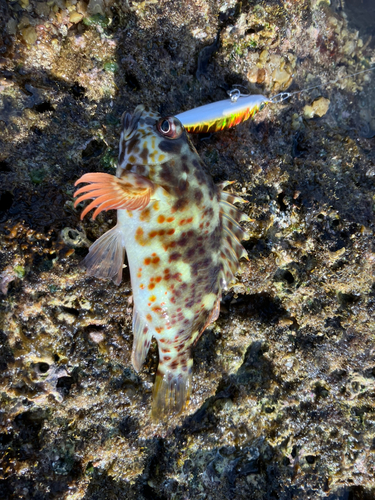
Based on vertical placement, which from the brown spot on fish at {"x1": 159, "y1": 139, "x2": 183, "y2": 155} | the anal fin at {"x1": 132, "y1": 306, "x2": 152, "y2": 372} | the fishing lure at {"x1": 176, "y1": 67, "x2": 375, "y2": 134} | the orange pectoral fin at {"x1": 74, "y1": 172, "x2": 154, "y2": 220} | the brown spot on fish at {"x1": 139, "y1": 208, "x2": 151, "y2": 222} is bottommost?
the anal fin at {"x1": 132, "y1": 306, "x2": 152, "y2": 372}

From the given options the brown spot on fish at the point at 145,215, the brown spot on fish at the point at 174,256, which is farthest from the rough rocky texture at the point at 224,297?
the brown spot on fish at the point at 174,256

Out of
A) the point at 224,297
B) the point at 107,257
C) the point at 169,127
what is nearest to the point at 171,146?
the point at 169,127

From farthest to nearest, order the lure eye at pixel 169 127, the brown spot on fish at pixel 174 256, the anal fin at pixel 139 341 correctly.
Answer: the anal fin at pixel 139 341 < the brown spot on fish at pixel 174 256 < the lure eye at pixel 169 127

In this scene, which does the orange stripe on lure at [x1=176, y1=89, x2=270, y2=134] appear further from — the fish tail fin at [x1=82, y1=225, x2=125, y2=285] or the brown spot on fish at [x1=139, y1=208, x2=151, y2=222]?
the fish tail fin at [x1=82, y1=225, x2=125, y2=285]

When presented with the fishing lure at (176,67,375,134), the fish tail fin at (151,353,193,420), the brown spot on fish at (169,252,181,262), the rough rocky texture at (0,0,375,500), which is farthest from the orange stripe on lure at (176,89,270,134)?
the fish tail fin at (151,353,193,420)

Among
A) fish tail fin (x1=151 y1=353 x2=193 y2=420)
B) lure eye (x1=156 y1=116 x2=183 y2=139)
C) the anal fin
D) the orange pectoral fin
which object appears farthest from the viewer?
fish tail fin (x1=151 y1=353 x2=193 y2=420)

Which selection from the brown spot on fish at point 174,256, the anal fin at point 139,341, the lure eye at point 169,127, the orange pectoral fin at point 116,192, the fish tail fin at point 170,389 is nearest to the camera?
the orange pectoral fin at point 116,192

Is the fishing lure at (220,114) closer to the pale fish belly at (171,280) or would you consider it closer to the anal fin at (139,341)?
the pale fish belly at (171,280)
